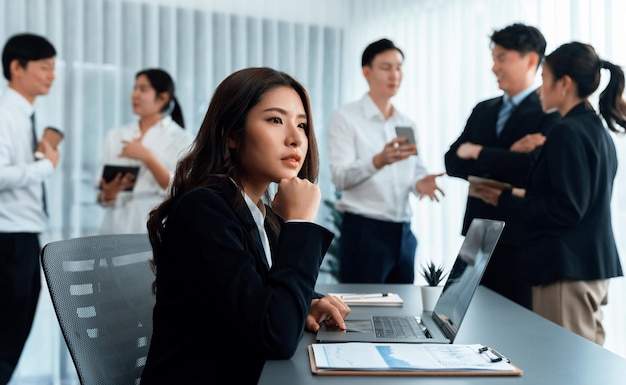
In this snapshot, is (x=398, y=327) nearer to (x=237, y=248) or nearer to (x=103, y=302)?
(x=237, y=248)

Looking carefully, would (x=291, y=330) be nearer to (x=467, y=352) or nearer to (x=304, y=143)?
(x=467, y=352)

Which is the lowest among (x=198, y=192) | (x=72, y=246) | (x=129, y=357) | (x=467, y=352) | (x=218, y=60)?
(x=129, y=357)

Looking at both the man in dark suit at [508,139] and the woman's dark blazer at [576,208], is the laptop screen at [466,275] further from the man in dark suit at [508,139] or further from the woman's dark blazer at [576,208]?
the man in dark suit at [508,139]

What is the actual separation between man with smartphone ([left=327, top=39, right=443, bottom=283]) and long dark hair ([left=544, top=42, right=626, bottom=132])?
836mm

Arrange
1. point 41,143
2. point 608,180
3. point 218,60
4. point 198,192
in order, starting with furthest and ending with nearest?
point 218,60
point 41,143
point 608,180
point 198,192

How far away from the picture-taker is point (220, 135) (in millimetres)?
1508

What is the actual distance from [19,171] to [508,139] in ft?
7.36

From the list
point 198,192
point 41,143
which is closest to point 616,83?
point 198,192

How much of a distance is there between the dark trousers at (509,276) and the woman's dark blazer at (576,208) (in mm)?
342

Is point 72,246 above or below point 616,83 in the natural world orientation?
below

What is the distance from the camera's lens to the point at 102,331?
1.47 metres

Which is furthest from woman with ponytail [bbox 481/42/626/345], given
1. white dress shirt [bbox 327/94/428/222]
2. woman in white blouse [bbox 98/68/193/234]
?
woman in white blouse [bbox 98/68/193/234]

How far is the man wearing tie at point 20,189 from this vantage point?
311cm

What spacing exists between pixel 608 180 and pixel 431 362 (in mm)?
1466
